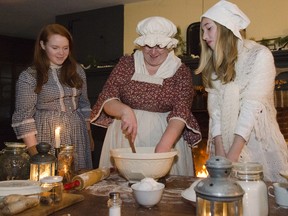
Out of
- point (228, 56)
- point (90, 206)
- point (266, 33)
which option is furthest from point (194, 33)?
point (90, 206)

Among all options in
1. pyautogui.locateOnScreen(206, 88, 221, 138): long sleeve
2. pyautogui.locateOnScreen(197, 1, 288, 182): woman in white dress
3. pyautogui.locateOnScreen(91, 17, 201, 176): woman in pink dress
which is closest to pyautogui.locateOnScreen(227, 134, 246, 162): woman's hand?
pyautogui.locateOnScreen(197, 1, 288, 182): woman in white dress

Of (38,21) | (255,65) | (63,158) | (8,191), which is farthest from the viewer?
(38,21)

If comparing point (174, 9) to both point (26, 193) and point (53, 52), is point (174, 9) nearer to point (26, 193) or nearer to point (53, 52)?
point (53, 52)

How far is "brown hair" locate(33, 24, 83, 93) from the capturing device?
1988 mm

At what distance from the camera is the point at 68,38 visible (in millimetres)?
2074

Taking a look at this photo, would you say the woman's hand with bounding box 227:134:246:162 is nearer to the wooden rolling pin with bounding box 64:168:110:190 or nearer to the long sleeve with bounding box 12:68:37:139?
the wooden rolling pin with bounding box 64:168:110:190

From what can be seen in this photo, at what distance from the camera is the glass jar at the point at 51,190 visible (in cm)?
97

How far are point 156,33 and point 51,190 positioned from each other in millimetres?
967

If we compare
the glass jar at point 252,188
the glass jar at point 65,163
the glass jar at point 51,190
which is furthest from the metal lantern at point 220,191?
the glass jar at point 65,163

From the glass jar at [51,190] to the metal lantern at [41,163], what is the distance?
173 millimetres

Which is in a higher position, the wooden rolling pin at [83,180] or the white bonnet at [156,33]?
the white bonnet at [156,33]

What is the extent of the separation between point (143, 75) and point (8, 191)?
0.97 m

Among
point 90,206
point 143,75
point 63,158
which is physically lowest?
point 90,206

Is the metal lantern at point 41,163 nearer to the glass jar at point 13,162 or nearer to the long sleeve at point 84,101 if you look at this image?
the glass jar at point 13,162
